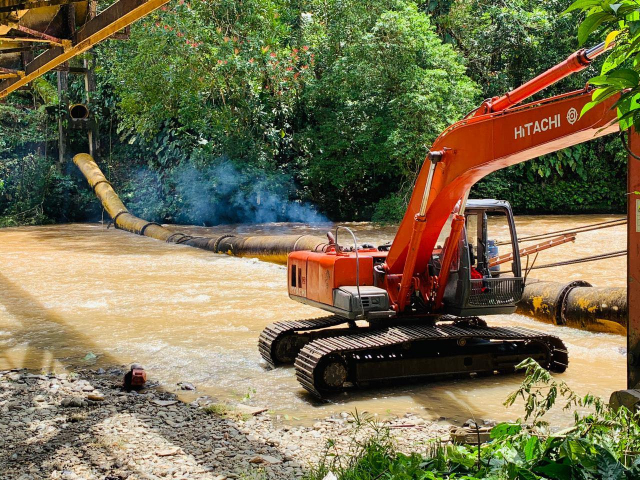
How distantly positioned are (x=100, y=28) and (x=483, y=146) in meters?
4.21

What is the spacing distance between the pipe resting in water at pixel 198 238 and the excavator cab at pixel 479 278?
5098mm

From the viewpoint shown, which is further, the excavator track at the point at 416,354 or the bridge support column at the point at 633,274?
the excavator track at the point at 416,354

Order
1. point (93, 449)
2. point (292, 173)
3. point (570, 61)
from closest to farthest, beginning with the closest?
1. point (93, 449)
2. point (570, 61)
3. point (292, 173)

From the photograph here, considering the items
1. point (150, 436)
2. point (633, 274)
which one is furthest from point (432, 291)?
point (150, 436)

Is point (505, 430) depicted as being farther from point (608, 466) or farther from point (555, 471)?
point (608, 466)

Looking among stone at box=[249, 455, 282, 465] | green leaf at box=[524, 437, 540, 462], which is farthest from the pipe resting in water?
green leaf at box=[524, 437, 540, 462]

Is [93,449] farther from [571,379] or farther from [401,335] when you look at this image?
[571,379]

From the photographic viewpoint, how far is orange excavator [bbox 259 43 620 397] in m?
7.36

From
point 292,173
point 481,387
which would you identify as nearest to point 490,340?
point 481,387

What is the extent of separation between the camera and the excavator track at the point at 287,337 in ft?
28.2

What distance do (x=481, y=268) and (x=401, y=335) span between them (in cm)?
126

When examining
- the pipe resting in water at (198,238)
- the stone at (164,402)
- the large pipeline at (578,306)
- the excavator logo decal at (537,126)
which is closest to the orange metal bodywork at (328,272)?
the stone at (164,402)

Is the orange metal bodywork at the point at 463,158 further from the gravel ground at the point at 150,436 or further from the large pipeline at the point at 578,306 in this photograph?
the large pipeline at the point at 578,306

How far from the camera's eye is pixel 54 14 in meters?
8.95
